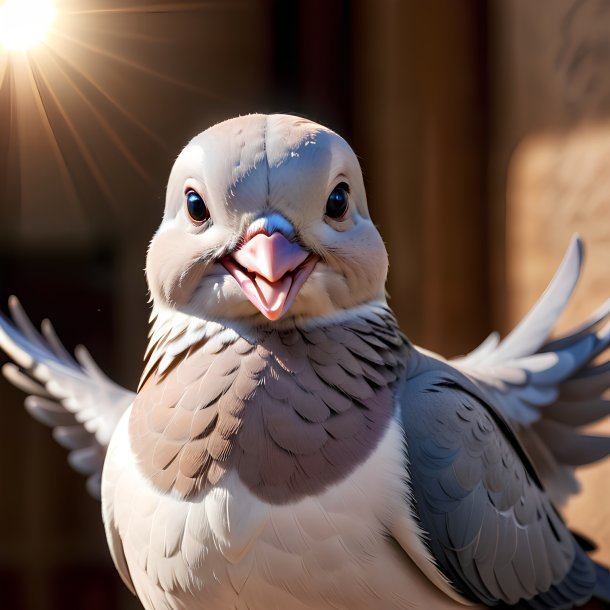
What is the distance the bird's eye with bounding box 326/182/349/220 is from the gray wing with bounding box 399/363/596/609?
240 millimetres

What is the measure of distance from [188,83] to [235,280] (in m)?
1.50

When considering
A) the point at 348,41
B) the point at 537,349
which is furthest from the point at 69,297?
the point at 537,349

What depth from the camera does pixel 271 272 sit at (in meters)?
0.93

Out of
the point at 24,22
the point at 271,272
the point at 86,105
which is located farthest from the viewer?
the point at 86,105

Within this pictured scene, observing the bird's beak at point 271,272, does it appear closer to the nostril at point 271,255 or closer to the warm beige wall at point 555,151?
the nostril at point 271,255

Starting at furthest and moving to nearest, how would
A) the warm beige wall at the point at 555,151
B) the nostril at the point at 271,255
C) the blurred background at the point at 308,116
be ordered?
1. the blurred background at the point at 308,116
2. the warm beige wall at the point at 555,151
3. the nostril at the point at 271,255

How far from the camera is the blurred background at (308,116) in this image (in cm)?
190

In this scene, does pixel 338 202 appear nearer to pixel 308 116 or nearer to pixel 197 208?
pixel 197 208

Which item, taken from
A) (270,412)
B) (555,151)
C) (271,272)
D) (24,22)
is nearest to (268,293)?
(271,272)

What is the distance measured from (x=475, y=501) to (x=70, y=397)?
0.70 meters

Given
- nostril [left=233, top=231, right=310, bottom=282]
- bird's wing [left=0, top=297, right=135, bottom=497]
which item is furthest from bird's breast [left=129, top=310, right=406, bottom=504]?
bird's wing [left=0, top=297, right=135, bottom=497]

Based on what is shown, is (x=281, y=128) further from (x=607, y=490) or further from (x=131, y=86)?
(x=131, y=86)

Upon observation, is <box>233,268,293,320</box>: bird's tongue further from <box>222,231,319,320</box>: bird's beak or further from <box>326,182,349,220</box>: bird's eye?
<box>326,182,349,220</box>: bird's eye

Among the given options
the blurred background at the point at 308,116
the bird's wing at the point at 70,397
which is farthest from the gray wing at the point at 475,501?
the blurred background at the point at 308,116
